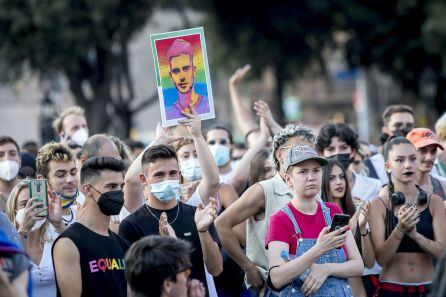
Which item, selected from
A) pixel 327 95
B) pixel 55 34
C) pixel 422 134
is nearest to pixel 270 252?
pixel 422 134

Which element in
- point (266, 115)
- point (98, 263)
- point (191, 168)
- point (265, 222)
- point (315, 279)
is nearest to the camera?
point (98, 263)

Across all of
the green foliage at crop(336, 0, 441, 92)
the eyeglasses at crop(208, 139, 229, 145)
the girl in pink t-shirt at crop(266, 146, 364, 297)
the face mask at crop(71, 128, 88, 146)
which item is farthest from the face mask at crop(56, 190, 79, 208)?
the green foliage at crop(336, 0, 441, 92)

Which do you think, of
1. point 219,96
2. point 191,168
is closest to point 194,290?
point 191,168

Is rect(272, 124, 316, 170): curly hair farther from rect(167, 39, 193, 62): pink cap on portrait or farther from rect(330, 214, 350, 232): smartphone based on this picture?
rect(330, 214, 350, 232): smartphone

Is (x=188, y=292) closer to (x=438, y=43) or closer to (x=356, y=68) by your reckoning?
(x=438, y=43)

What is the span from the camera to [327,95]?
6091 centimetres

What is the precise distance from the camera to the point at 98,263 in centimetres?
670

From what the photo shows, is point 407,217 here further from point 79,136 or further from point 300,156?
point 79,136

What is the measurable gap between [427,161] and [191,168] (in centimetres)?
211

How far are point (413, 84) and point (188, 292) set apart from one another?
104 feet

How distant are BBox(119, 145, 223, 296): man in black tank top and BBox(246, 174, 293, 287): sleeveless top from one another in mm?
513

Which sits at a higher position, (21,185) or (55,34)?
(55,34)

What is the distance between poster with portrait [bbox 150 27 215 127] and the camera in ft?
26.5

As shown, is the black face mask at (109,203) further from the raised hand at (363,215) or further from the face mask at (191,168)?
the face mask at (191,168)
